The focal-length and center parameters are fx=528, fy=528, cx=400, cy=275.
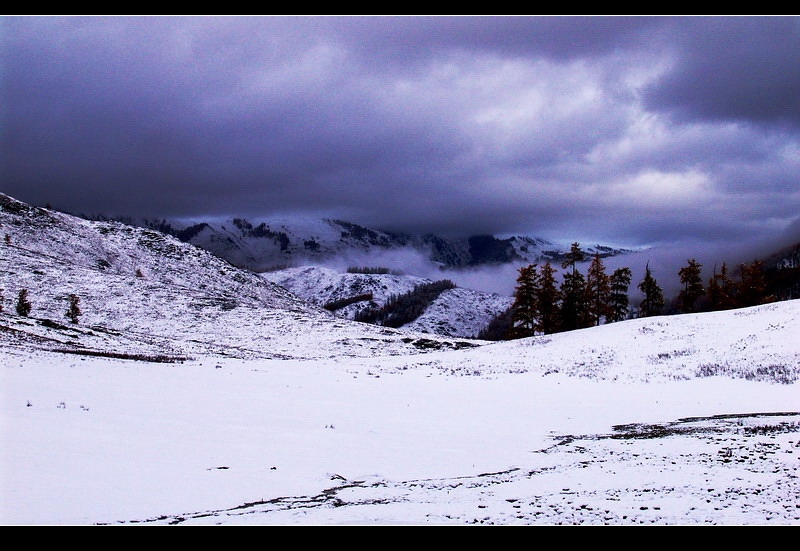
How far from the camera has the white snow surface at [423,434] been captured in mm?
10125

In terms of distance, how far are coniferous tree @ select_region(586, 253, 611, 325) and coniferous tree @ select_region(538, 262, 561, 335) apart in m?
4.34

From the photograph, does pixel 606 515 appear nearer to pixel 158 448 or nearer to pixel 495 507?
pixel 495 507

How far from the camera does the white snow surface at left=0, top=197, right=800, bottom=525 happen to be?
10.1 metres

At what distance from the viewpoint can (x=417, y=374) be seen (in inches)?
1481

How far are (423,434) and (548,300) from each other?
53.5m

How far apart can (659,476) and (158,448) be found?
12727mm

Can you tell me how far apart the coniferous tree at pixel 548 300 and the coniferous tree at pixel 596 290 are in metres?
4.34

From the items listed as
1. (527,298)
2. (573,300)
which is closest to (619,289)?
(573,300)

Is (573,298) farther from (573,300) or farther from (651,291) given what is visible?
(651,291)

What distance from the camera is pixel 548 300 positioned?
68875 mm

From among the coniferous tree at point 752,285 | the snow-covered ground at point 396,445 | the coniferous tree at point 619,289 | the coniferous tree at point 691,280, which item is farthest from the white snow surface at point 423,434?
the coniferous tree at point 752,285

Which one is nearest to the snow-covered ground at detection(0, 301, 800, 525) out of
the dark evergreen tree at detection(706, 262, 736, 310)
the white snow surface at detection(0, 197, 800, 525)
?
Result: the white snow surface at detection(0, 197, 800, 525)

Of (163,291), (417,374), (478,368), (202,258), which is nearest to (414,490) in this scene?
(417,374)
